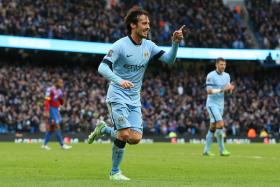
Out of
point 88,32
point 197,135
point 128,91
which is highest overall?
point 88,32

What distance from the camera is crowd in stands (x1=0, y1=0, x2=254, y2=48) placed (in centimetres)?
4494

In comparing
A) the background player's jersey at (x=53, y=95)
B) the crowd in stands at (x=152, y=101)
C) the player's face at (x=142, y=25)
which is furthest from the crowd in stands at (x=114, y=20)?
the player's face at (x=142, y=25)

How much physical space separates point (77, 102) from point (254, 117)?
39.5 feet

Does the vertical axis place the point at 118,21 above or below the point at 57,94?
above

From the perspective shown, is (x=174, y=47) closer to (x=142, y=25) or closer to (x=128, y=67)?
(x=142, y=25)

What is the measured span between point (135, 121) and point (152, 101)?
34082mm

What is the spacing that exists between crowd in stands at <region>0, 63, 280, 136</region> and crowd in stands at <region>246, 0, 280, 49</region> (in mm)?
3199

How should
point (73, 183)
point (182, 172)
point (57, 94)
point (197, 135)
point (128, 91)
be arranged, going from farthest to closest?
point (197, 135) → point (57, 94) → point (182, 172) → point (128, 91) → point (73, 183)

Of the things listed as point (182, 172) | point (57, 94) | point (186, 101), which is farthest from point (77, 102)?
point (182, 172)

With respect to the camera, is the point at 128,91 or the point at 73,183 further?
the point at 128,91

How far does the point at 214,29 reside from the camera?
52.2 meters

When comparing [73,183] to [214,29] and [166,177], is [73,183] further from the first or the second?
[214,29]

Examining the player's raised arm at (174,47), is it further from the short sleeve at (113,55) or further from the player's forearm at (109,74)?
the player's forearm at (109,74)

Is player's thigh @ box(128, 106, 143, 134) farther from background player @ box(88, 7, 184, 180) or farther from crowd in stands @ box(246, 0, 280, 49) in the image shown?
crowd in stands @ box(246, 0, 280, 49)
